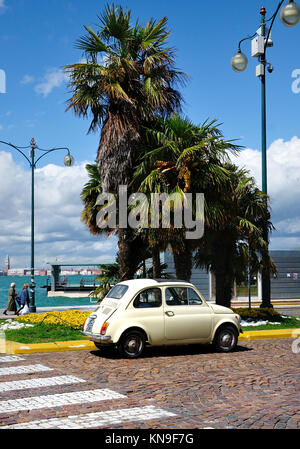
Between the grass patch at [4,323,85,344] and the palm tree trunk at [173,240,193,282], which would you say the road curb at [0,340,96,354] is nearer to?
the grass patch at [4,323,85,344]

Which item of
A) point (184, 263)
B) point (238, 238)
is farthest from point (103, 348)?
point (238, 238)

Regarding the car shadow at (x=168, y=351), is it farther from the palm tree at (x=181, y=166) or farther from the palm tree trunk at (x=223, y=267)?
the palm tree trunk at (x=223, y=267)

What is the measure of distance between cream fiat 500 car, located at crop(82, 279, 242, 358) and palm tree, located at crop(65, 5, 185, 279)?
18.1 feet

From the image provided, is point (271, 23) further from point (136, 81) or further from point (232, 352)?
point (232, 352)

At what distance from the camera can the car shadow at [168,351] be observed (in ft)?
38.4

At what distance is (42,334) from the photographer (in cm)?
1408

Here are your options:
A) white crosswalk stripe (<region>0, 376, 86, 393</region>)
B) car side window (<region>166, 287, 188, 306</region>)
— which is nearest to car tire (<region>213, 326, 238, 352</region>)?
car side window (<region>166, 287, 188, 306</region>)

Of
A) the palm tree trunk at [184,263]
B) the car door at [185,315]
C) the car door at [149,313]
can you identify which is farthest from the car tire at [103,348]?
the palm tree trunk at [184,263]

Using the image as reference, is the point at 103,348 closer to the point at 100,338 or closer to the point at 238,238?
the point at 100,338

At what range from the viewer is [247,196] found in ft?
63.5
